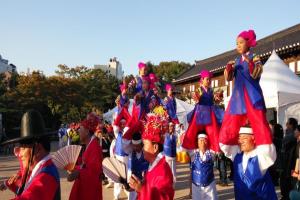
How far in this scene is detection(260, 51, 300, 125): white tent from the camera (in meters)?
10.2

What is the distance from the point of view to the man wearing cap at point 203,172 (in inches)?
249

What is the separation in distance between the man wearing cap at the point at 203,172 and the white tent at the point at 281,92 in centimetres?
442

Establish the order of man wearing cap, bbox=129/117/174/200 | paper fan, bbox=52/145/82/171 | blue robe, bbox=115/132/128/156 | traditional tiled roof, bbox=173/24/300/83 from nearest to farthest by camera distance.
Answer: man wearing cap, bbox=129/117/174/200 → paper fan, bbox=52/145/82/171 → blue robe, bbox=115/132/128/156 → traditional tiled roof, bbox=173/24/300/83

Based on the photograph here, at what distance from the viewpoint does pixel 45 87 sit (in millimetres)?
34531

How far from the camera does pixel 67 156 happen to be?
4145 mm

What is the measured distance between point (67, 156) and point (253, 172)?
194 centimetres

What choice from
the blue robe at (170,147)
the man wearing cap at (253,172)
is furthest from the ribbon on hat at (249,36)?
the blue robe at (170,147)

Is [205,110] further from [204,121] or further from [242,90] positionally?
[242,90]

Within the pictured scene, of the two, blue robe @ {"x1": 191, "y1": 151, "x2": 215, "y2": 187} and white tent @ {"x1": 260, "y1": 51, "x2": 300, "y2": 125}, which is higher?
white tent @ {"x1": 260, "y1": 51, "x2": 300, "y2": 125}

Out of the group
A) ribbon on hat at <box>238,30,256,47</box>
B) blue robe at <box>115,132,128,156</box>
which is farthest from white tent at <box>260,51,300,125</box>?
ribbon on hat at <box>238,30,256,47</box>

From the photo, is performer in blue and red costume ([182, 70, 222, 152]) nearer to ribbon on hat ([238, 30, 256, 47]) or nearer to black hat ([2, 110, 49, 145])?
ribbon on hat ([238, 30, 256, 47])

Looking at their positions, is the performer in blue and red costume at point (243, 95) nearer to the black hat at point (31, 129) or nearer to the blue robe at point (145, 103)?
the black hat at point (31, 129)

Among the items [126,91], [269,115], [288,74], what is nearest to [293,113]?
[288,74]

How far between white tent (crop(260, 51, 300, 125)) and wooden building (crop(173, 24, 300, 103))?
114cm
